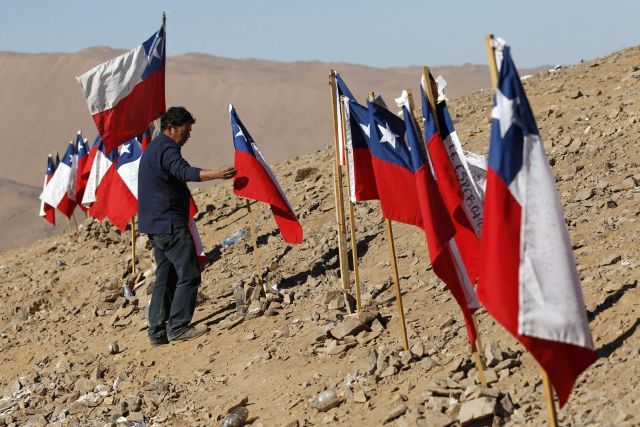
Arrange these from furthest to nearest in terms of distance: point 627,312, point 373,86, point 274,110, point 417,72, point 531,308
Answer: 1. point 417,72
2. point 373,86
3. point 274,110
4. point 627,312
5. point 531,308

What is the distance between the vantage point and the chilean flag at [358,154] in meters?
8.76

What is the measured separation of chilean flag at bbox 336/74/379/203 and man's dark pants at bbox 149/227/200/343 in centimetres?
162

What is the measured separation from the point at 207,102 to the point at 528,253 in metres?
72.1

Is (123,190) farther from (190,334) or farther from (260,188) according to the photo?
(190,334)

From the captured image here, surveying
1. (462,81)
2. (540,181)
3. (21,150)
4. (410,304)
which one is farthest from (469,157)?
(462,81)

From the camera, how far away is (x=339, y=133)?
961cm

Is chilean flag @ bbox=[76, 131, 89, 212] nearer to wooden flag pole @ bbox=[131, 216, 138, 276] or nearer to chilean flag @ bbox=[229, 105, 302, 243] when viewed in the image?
wooden flag pole @ bbox=[131, 216, 138, 276]

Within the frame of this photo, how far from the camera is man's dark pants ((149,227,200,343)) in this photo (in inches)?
371

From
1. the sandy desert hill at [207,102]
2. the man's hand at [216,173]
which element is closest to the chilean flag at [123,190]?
the man's hand at [216,173]

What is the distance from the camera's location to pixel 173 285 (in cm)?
980

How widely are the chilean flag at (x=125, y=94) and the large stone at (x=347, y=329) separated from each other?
13.6ft

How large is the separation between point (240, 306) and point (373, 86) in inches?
2990

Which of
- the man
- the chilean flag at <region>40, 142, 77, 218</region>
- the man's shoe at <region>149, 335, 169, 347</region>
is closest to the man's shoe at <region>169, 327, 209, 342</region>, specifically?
the man

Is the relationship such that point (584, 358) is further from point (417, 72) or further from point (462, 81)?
point (417, 72)
